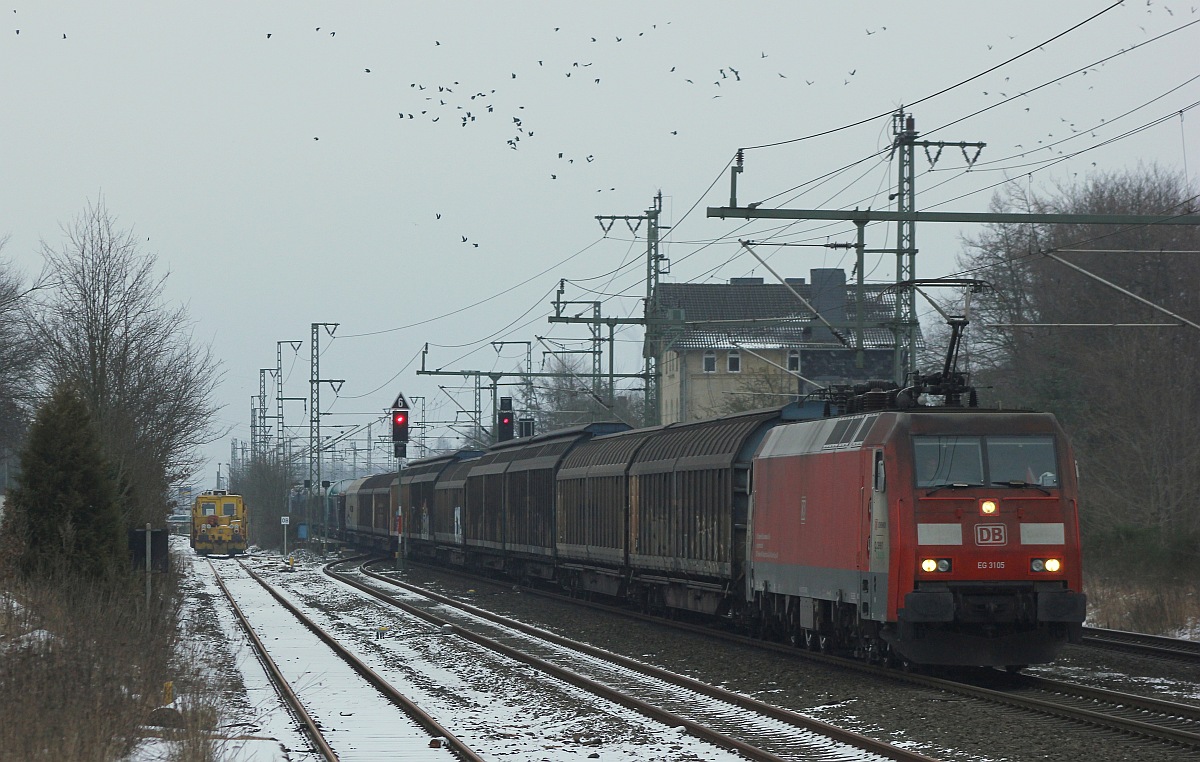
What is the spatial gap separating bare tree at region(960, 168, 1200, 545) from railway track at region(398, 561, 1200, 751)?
12023 millimetres

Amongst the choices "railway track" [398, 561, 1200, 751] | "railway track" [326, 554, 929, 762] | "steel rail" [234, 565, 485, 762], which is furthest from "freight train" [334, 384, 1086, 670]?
"steel rail" [234, 565, 485, 762]

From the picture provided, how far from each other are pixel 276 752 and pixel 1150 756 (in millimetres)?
6530

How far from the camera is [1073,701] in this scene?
1396 cm

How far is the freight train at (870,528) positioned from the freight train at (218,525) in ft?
157

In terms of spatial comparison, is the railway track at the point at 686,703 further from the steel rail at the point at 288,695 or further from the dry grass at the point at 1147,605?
the dry grass at the point at 1147,605

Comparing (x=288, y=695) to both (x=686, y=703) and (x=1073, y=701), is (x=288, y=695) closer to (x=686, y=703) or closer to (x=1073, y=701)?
(x=686, y=703)

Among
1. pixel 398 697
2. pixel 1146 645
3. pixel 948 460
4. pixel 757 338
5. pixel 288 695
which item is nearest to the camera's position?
pixel 398 697

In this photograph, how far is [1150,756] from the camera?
10.9 metres

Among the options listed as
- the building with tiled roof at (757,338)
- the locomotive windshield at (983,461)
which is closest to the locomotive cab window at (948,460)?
the locomotive windshield at (983,461)

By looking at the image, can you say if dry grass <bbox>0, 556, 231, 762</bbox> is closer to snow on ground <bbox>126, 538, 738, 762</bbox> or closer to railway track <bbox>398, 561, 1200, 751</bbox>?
snow on ground <bbox>126, 538, 738, 762</bbox>

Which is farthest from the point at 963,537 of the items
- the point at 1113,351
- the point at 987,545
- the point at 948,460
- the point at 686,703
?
A: the point at 1113,351

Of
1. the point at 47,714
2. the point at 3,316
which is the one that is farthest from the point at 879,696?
the point at 3,316

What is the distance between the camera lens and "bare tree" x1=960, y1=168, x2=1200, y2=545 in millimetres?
33969

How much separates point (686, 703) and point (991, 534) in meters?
3.63
